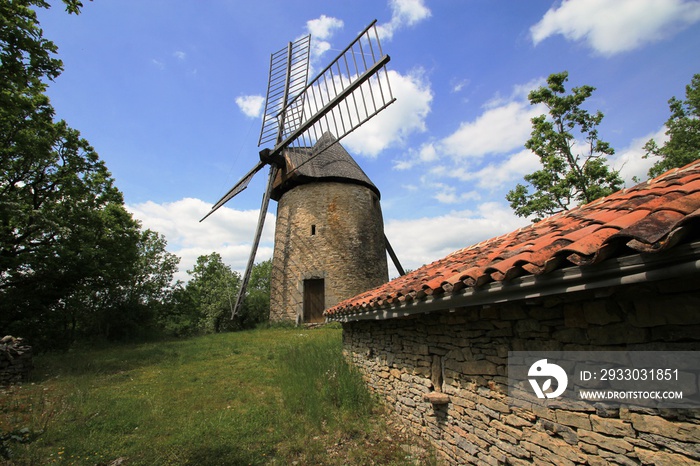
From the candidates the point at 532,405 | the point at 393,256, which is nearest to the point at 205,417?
the point at 532,405

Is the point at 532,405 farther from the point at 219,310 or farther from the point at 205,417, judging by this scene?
the point at 219,310

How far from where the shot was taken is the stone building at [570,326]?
165 centimetres

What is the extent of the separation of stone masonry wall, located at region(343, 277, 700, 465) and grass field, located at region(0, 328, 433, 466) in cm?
74

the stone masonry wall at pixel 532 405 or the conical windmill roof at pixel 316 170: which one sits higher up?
the conical windmill roof at pixel 316 170

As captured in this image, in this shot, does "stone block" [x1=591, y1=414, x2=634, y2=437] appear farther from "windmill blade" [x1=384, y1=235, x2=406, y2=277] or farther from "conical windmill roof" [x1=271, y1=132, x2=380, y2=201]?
"windmill blade" [x1=384, y1=235, x2=406, y2=277]

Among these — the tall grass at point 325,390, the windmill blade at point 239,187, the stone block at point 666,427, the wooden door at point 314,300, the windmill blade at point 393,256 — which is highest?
the windmill blade at point 239,187

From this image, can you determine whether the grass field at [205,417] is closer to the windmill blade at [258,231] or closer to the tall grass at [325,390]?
the tall grass at [325,390]

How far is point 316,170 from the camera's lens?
1569 cm

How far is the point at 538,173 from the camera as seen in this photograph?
14039 mm

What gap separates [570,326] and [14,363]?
11.4m

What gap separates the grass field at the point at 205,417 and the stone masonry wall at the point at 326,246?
242 inches

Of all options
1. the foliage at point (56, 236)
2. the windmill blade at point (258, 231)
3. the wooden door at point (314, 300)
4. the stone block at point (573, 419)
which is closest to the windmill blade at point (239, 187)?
the windmill blade at point (258, 231)

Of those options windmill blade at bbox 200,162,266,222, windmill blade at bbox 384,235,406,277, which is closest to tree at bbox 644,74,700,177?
windmill blade at bbox 384,235,406,277

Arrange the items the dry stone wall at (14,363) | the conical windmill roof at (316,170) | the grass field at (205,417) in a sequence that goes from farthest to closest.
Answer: the conical windmill roof at (316,170), the dry stone wall at (14,363), the grass field at (205,417)
